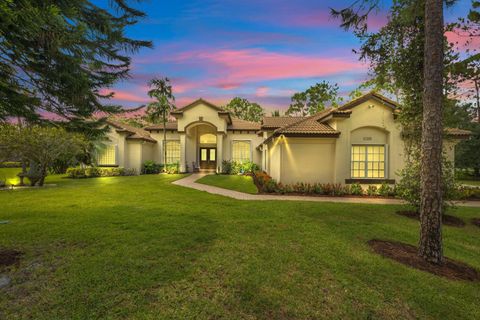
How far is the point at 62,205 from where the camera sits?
9812 millimetres

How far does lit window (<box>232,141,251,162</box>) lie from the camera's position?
2642 centimetres

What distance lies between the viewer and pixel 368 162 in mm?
14102

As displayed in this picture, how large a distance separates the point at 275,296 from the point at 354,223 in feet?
17.3

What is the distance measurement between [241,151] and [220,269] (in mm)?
22266

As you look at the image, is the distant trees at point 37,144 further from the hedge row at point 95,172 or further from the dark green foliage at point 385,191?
the dark green foliage at point 385,191

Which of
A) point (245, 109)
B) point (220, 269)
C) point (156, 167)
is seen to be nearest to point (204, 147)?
point (156, 167)

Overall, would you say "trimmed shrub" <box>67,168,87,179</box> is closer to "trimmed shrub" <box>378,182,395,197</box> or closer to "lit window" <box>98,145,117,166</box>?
"lit window" <box>98,145,117,166</box>

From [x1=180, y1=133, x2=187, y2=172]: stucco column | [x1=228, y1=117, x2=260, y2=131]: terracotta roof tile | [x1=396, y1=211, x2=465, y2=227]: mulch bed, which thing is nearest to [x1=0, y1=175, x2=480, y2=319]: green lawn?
[x1=396, y1=211, x2=465, y2=227]: mulch bed

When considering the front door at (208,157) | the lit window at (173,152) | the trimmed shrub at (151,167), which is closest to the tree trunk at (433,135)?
the front door at (208,157)

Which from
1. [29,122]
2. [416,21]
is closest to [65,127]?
[29,122]

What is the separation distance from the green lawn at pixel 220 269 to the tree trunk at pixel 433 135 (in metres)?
0.95

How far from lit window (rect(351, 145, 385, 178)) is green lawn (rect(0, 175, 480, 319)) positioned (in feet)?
19.4

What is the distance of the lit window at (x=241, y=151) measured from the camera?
26.4 metres

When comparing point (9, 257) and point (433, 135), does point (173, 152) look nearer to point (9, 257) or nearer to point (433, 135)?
point (9, 257)
